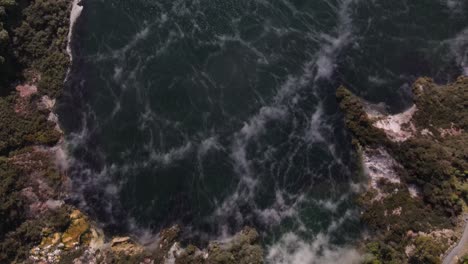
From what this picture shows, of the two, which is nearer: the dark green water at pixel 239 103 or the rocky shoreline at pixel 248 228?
the rocky shoreline at pixel 248 228

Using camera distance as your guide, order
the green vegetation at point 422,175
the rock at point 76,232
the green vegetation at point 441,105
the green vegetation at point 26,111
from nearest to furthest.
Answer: the green vegetation at point 422,175 < the green vegetation at point 26,111 < the rock at point 76,232 < the green vegetation at point 441,105

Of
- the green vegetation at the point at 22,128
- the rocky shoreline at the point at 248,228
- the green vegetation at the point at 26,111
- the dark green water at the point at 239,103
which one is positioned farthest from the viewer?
the green vegetation at the point at 22,128

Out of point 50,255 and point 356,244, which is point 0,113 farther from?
point 356,244

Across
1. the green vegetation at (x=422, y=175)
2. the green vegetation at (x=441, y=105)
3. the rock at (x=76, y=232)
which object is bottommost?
the rock at (x=76, y=232)

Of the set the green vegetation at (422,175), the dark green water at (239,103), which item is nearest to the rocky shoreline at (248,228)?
the green vegetation at (422,175)

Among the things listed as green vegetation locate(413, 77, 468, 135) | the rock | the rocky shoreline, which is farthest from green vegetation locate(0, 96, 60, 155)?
green vegetation locate(413, 77, 468, 135)

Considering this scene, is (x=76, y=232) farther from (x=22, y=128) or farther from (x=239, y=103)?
(x=239, y=103)

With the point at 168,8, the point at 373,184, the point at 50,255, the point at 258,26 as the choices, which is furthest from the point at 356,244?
the point at 168,8

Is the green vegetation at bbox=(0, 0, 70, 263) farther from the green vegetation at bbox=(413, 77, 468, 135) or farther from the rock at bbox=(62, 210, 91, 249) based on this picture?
the green vegetation at bbox=(413, 77, 468, 135)

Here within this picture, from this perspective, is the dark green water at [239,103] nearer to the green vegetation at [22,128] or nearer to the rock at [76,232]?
the rock at [76,232]

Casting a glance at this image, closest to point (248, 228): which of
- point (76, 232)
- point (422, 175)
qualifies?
point (76, 232)
